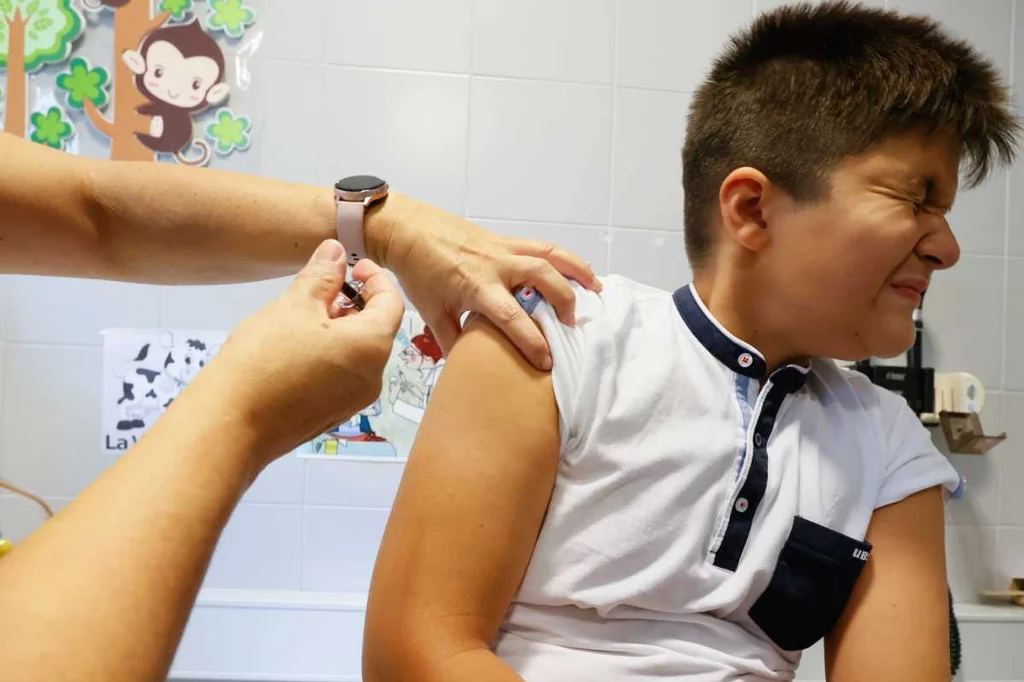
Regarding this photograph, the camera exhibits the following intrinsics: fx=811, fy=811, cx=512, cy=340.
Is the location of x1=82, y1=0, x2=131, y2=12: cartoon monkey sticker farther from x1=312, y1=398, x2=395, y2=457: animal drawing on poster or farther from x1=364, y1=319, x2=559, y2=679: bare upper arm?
x1=364, y1=319, x2=559, y2=679: bare upper arm

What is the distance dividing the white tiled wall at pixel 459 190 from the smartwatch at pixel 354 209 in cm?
83

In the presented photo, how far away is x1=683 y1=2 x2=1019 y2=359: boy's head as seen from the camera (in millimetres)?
891

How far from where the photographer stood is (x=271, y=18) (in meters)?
1.76

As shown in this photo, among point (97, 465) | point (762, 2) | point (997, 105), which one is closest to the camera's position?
point (997, 105)

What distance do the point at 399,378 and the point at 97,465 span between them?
655 millimetres

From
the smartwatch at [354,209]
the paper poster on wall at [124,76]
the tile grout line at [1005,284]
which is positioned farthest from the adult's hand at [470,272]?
the tile grout line at [1005,284]

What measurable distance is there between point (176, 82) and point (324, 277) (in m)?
1.31

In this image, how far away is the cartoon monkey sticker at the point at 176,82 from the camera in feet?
5.61

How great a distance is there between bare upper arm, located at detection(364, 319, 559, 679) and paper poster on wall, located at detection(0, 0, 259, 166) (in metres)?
1.18

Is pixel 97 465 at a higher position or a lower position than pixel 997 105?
lower

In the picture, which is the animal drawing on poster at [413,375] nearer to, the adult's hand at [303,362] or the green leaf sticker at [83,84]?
the green leaf sticker at [83,84]

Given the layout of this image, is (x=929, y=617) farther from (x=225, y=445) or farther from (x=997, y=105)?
(x=225, y=445)

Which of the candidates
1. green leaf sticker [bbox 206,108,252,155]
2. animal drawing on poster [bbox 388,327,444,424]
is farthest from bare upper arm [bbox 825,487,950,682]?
green leaf sticker [bbox 206,108,252,155]

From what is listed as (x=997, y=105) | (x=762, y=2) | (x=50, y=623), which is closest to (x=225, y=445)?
(x=50, y=623)
